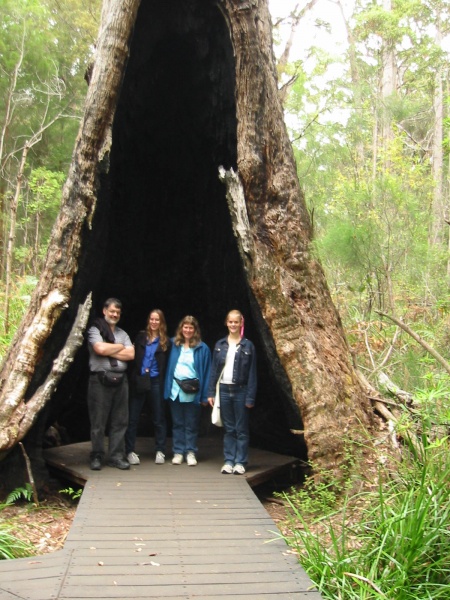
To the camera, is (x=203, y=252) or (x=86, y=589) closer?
(x=86, y=589)

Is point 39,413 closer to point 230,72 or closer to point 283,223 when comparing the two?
point 283,223

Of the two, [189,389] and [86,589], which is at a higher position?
[189,389]

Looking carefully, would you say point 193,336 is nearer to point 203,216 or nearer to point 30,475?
point 30,475

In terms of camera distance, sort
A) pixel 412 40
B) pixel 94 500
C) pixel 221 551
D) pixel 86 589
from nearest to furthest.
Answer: pixel 86 589, pixel 221 551, pixel 94 500, pixel 412 40

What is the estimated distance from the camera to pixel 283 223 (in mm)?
6848

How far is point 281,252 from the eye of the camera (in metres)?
6.75

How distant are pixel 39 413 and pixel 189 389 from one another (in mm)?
1581

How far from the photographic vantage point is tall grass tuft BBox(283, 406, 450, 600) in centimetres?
411

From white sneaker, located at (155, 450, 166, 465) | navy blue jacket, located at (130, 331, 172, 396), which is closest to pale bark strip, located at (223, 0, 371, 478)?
navy blue jacket, located at (130, 331, 172, 396)

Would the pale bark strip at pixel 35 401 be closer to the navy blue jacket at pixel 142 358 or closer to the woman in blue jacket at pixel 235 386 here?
the navy blue jacket at pixel 142 358

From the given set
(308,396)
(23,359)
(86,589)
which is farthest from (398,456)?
(23,359)

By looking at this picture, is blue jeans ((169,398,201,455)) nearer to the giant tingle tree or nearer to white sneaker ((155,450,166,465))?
white sneaker ((155,450,166,465))

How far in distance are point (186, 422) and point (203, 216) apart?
3770 millimetres

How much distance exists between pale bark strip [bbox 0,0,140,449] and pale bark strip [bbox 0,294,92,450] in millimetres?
222
